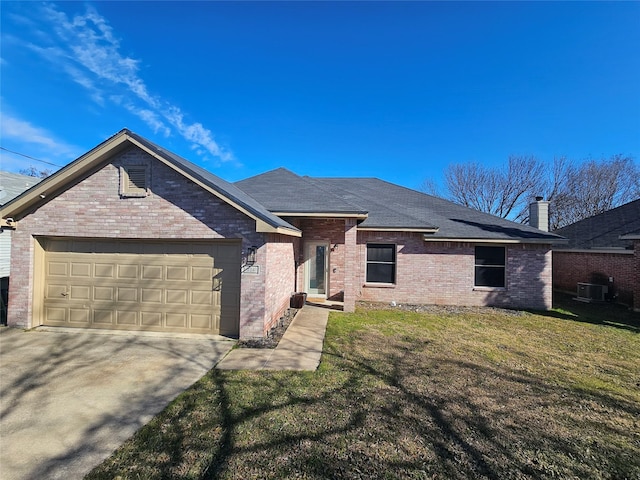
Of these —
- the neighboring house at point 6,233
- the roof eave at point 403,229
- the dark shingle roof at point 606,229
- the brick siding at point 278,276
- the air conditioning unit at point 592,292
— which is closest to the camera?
the brick siding at point 278,276

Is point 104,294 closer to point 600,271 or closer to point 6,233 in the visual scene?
point 6,233

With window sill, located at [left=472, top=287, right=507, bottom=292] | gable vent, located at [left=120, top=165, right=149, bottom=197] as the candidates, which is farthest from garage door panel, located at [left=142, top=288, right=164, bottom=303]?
window sill, located at [left=472, top=287, right=507, bottom=292]

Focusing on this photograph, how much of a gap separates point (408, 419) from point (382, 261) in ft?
27.7

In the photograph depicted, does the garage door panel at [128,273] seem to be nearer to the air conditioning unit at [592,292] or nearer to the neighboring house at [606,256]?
the neighboring house at [606,256]

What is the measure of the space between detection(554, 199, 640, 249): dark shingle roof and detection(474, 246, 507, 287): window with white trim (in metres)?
5.89

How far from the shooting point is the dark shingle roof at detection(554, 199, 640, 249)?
44.1ft

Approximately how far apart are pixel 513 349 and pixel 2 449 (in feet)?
29.6

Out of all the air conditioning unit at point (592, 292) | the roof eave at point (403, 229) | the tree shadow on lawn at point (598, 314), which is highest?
the roof eave at point (403, 229)

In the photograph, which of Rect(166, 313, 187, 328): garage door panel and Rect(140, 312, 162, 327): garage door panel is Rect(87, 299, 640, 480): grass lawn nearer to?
Rect(166, 313, 187, 328): garage door panel

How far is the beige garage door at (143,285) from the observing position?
7328 mm

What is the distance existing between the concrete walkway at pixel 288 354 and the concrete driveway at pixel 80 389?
0.44m

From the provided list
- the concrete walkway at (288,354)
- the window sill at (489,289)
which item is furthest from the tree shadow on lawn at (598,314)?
the concrete walkway at (288,354)

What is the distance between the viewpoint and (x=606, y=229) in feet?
49.1

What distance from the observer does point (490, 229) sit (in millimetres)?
12016
